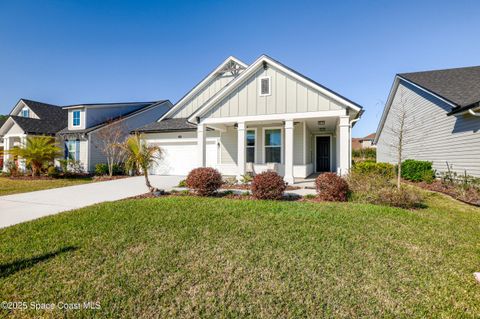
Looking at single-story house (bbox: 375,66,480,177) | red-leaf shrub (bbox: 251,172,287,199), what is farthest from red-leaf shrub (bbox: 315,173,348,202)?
single-story house (bbox: 375,66,480,177)

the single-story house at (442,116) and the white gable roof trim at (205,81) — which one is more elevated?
the white gable roof trim at (205,81)

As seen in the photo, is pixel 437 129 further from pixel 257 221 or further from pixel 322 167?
pixel 257 221

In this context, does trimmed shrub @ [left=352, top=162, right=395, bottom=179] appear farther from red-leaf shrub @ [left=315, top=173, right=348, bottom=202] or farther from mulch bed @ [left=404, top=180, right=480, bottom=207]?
red-leaf shrub @ [left=315, top=173, right=348, bottom=202]

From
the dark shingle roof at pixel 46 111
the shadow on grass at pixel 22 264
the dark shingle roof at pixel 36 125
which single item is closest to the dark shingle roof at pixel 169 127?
the dark shingle roof at pixel 36 125

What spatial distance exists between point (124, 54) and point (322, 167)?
16182 millimetres

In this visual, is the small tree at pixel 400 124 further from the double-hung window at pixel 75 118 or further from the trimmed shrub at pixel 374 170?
the double-hung window at pixel 75 118

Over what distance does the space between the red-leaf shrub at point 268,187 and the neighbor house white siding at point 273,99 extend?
4.28m

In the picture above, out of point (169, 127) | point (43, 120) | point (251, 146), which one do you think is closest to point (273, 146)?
point (251, 146)

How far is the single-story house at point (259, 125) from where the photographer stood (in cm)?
1042

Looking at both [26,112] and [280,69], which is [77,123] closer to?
[26,112]

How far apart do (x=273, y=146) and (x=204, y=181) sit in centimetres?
629

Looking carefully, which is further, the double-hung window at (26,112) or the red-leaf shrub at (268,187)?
the double-hung window at (26,112)

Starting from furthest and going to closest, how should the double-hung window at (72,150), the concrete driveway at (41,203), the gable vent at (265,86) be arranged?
1. the double-hung window at (72,150)
2. the gable vent at (265,86)
3. the concrete driveway at (41,203)

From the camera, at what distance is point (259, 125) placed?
13695mm
